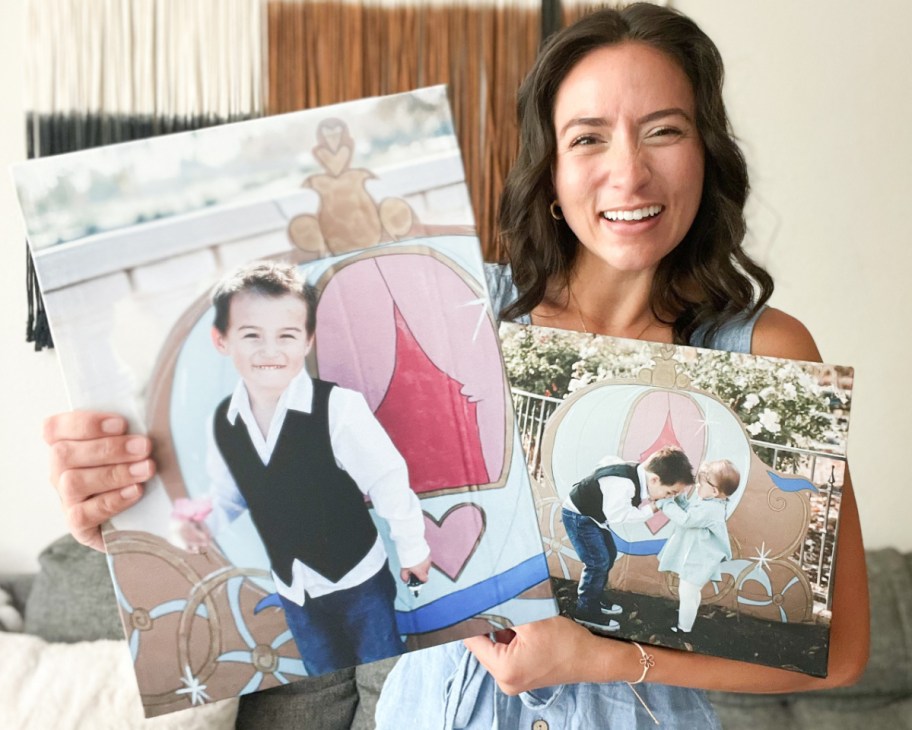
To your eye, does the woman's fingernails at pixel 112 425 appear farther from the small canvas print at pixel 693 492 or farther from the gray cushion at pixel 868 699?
the gray cushion at pixel 868 699

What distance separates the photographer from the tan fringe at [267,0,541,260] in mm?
1718

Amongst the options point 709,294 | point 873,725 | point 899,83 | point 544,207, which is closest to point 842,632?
point 709,294

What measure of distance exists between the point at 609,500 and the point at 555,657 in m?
0.15

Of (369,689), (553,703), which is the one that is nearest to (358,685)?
(369,689)

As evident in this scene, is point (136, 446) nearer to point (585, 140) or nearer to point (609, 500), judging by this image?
point (609, 500)

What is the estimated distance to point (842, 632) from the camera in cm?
79

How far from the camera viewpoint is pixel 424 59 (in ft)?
5.79

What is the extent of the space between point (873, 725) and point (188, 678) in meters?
1.72

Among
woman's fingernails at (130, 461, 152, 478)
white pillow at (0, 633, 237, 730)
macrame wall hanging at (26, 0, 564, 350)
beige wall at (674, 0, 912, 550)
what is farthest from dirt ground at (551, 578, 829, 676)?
beige wall at (674, 0, 912, 550)

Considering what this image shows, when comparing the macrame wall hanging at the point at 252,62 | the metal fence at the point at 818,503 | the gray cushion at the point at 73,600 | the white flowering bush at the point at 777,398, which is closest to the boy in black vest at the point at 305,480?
the metal fence at the point at 818,503

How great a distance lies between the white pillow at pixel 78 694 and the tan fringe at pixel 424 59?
1.17 m

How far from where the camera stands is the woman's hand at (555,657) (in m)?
0.72

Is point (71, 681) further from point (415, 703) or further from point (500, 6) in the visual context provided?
point (500, 6)

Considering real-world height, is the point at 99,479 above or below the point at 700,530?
above
